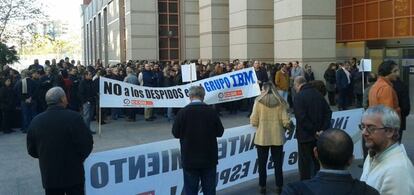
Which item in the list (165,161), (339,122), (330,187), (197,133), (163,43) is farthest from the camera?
(163,43)

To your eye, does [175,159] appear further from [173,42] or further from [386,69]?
[173,42]

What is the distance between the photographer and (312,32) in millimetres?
19969

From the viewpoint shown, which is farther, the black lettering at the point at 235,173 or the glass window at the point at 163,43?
the glass window at the point at 163,43

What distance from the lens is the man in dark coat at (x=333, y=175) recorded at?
2697 mm

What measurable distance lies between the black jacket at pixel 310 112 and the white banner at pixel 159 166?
1013 mm

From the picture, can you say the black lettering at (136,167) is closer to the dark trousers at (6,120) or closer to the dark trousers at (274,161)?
the dark trousers at (274,161)

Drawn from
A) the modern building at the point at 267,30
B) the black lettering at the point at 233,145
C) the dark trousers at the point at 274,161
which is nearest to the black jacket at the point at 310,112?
the dark trousers at the point at 274,161

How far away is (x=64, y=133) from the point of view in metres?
5.39

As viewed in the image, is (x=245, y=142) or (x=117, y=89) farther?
(x=117, y=89)

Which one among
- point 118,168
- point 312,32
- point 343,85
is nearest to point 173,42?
point 312,32

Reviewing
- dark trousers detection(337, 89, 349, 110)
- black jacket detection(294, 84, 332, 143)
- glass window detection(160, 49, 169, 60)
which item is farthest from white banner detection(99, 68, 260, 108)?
glass window detection(160, 49, 169, 60)

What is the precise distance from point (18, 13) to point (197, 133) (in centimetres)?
2770

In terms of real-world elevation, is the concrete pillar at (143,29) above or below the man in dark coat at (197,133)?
above

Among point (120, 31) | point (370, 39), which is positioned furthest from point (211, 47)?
point (370, 39)
